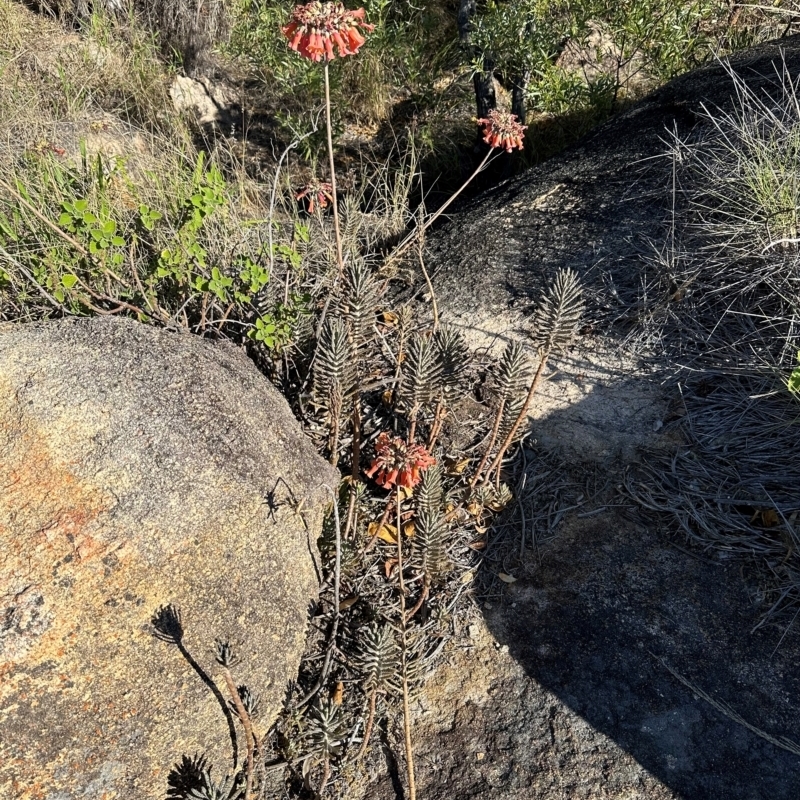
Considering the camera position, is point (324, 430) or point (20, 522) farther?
point (324, 430)

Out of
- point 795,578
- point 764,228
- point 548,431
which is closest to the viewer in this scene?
point 795,578

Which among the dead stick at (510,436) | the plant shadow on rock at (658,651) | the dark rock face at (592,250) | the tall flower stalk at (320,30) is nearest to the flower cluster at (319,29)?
the tall flower stalk at (320,30)

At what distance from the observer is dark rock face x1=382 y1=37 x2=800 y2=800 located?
2.04 meters

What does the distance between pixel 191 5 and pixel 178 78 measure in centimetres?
63

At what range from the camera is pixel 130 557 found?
5.72 feet

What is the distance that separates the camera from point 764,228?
3312 mm

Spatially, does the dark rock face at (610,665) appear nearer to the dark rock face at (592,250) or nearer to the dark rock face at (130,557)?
the dark rock face at (592,250)

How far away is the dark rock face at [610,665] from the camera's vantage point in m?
2.04

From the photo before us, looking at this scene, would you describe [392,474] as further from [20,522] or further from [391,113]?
[391,113]

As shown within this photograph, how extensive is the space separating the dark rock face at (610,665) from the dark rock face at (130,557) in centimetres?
65

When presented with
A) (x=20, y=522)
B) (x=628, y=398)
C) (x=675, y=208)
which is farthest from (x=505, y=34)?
(x=20, y=522)

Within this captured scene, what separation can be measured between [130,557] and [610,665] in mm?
1488

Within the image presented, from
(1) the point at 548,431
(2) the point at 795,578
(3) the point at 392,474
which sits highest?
(3) the point at 392,474

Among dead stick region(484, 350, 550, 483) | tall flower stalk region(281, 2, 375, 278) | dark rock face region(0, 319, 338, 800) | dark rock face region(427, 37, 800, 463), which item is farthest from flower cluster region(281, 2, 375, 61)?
dark rock face region(427, 37, 800, 463)
